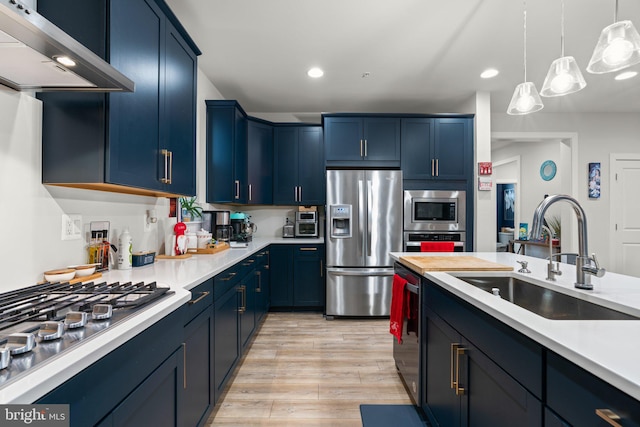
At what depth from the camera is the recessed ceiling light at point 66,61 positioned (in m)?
0.94

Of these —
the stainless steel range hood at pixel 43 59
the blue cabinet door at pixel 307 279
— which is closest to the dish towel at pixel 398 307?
the blue cabinet door at pixel 307 279

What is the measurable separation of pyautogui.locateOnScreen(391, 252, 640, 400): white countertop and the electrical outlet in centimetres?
183

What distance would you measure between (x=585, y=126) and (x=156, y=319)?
5.82m

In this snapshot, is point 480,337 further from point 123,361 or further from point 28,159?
point 28,159

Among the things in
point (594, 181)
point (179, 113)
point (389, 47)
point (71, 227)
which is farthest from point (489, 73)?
point (71, 227)

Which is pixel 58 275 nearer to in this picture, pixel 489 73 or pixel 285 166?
pixel 285 166

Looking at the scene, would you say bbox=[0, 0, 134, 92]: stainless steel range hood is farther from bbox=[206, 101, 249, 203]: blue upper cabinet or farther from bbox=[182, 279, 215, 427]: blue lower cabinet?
bbox=[206, 101, 249, 203]: blue upper cabinet

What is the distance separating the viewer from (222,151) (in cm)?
336

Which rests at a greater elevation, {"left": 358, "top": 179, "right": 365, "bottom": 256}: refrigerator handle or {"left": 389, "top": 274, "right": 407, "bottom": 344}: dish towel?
{"left": 358, "top": 179, "right": 365, "bottom": 256}: refrigerator handle

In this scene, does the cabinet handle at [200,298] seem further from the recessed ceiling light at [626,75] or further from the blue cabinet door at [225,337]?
the recessed ceiling light at [626,75]

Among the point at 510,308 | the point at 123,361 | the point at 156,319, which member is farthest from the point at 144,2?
the point at 510,308

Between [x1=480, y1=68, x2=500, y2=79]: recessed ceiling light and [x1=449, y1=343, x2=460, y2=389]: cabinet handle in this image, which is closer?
[x1=449, y1=343, x2=460, y2=389]: cabinet handle

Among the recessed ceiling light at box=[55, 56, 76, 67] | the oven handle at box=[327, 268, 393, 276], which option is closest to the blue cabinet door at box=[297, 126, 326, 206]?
the oven handle at box=[327, 268, 393, 276]

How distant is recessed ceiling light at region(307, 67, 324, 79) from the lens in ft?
10.2
